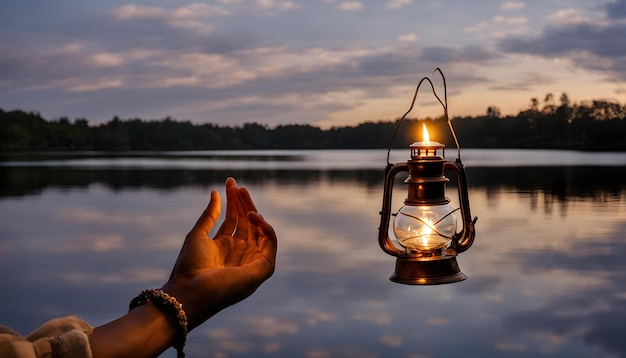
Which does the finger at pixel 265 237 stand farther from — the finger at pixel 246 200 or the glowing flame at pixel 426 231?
the glowing flame at pixel 426 231

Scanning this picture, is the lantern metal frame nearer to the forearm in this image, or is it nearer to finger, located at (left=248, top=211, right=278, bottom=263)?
finger, located at (left=248, top=211, right=278, bottom=263)

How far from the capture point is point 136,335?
1.72m

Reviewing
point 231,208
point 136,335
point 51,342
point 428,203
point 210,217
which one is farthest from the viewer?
point 428,203

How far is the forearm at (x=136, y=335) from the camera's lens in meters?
1.63

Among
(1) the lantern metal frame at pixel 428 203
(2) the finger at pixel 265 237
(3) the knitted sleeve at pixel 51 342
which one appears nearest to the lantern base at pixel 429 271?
(1) the lantern metal frame at pixel 428 203

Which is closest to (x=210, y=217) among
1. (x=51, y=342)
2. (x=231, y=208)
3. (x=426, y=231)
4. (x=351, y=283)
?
(x=231, y=208)

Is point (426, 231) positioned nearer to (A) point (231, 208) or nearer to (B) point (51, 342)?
(A) point (231, 208)

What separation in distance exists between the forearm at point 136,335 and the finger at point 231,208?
0.44 m

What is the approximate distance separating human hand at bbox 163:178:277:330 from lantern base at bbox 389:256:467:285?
63 cm

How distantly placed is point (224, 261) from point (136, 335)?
1.47 feet

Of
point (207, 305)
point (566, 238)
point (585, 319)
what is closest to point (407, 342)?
point (585, 319)

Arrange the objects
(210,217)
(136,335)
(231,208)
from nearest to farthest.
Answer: (136,335), (210,217), (231,208)

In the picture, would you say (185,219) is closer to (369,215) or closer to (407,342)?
(369,215)

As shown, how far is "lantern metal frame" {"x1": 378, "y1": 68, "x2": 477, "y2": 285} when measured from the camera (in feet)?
7.88
